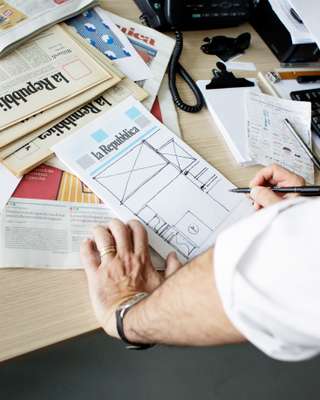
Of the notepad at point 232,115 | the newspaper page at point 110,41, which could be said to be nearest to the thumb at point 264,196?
the notepad at point 232,115

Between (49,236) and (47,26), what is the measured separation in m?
0.45

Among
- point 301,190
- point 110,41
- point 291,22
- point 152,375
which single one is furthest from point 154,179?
point 152,375

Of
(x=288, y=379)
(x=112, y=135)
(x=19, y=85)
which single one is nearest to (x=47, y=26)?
(x=19, y=85)

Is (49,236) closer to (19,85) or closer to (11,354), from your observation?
(11,354)

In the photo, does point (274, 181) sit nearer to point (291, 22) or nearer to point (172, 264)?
point (172, 264)

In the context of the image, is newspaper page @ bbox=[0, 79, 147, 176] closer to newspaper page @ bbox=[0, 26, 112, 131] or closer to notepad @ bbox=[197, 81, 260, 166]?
newspaper page @ bbox=[0, 26, 112, 131]

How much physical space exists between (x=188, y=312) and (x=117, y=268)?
0.18m

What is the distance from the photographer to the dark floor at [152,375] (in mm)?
1122

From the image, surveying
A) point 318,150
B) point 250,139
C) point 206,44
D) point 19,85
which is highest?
point 19,85

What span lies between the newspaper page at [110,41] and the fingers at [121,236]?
343 mm

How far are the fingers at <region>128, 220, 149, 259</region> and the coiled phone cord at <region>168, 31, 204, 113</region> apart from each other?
307mm

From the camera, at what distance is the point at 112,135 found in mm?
791

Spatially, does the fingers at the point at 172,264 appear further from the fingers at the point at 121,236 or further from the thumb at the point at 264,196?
the thumb at the point at 264,196

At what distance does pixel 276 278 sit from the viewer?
1.37 feet
